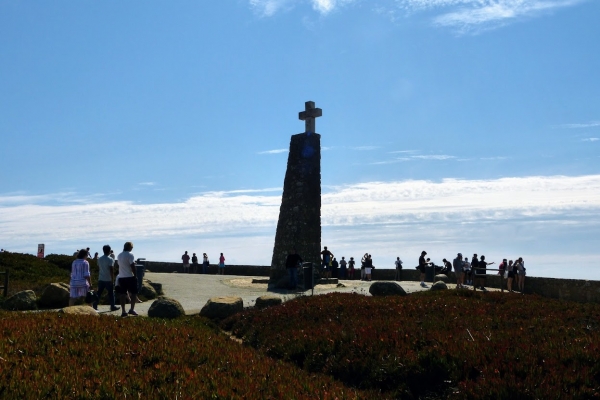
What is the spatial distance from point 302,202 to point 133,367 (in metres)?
20.2

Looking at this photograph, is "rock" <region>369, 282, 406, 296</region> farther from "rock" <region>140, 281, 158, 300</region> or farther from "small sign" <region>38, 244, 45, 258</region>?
"small sign" <region>38, 244, 45, 258</region>

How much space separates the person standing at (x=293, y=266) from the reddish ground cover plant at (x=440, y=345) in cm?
829

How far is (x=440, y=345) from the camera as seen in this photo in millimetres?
10594

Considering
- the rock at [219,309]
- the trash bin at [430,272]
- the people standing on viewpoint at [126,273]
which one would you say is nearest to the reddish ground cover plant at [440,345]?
the rock at [219,309]

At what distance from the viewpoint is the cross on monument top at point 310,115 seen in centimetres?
2919

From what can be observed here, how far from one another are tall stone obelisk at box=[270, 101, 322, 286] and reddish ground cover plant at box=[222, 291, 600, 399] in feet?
37.9

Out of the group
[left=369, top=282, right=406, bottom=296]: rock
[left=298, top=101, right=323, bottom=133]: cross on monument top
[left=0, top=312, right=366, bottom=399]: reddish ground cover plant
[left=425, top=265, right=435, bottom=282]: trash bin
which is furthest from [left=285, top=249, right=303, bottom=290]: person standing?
[left=0, top=312, right=366, bottom=399]: reddish ground cover plant

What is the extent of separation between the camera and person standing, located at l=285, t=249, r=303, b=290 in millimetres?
25266

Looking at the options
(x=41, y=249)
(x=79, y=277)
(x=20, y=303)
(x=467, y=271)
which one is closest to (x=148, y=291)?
(x=20, y=303)

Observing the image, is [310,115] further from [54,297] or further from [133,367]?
[133,367]

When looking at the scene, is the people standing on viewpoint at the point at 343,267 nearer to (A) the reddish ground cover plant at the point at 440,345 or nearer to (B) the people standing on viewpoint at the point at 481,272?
(B) the people standing on viewpoint at the point at 481,272

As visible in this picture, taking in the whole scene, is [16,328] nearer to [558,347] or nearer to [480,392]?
[480,392]

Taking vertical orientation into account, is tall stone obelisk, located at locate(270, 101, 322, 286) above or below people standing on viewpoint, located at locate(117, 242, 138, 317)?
above

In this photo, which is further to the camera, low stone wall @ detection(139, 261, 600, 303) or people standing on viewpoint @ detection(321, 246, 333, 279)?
people standing on viewpoint @ detection(321, 246, 333, 279)
